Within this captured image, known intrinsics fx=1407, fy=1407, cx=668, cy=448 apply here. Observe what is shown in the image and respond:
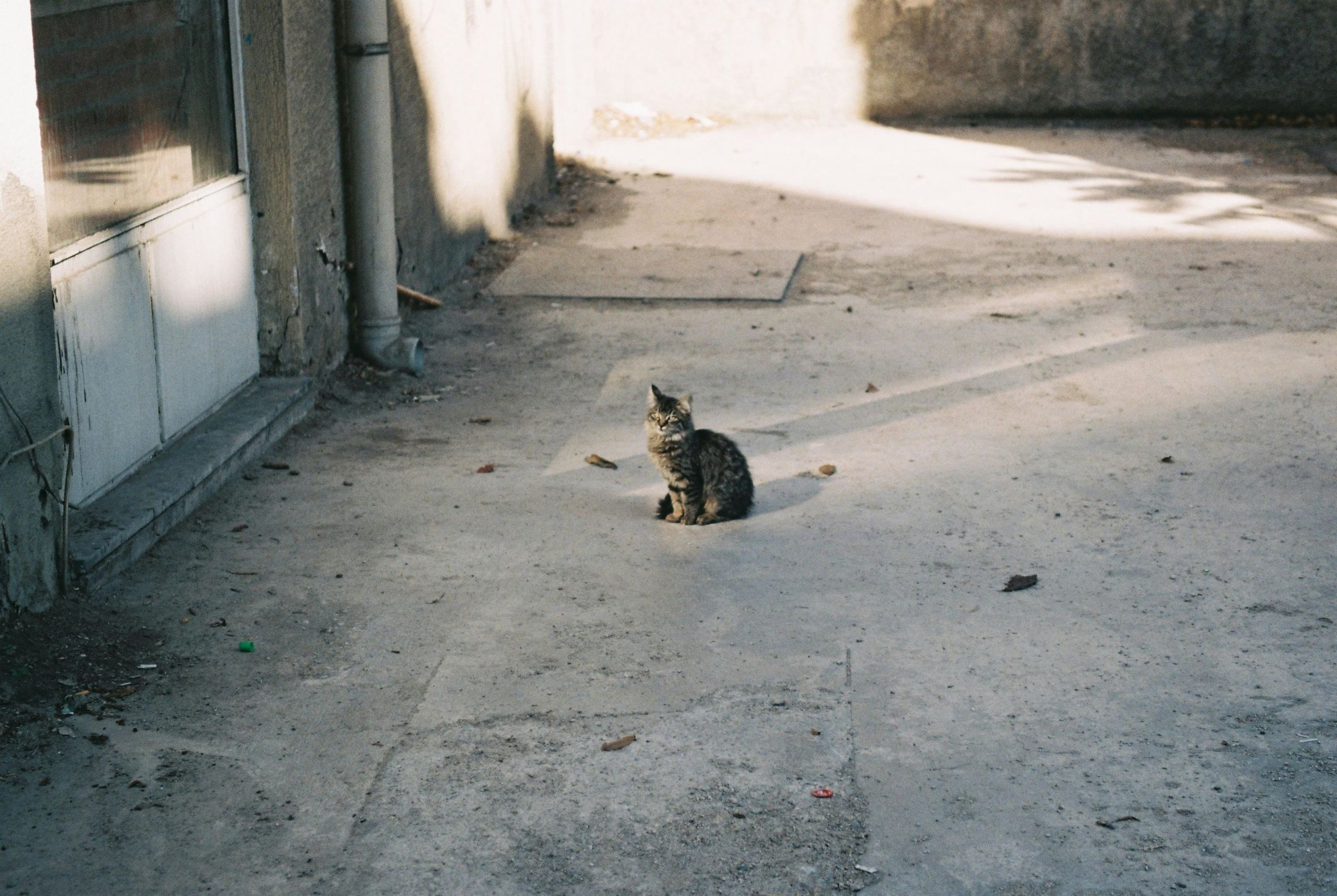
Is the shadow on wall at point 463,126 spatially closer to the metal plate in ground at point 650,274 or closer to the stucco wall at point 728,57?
the metal plate in ground at point 650,274

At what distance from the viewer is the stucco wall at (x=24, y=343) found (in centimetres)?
415

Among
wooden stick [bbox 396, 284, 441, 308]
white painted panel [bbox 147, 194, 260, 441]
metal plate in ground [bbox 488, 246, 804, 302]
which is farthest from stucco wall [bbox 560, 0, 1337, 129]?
white painted panel [bbox 147, 194, 260, 441]

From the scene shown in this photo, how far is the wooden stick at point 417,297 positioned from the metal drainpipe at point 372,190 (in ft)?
2.38

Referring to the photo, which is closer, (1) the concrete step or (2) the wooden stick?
(1) the concrete step

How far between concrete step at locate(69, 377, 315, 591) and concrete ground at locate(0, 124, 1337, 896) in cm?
10

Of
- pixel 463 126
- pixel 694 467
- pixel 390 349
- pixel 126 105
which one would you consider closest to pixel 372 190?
pixel 390 349

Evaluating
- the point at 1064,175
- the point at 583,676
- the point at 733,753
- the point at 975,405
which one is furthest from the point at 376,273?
the point at 1064,175

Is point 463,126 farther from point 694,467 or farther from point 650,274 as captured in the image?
point 694,467

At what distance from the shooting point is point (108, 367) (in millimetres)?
5227

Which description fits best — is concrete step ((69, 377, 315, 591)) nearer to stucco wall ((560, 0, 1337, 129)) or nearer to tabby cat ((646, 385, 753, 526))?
tabby cat ((646, 385, 753, 526))

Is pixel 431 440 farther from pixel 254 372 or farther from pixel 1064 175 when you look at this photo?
pixel 1064 175

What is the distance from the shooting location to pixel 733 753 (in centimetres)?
392

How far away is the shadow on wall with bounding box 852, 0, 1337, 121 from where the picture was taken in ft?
48.6

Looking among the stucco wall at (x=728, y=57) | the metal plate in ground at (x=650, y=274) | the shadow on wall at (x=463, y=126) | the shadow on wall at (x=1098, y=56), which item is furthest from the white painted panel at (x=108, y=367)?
the shadow on wall at (x=1098, y=56)
